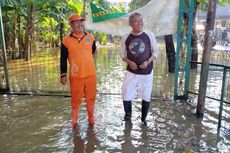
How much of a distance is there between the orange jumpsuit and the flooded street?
0.64 metres

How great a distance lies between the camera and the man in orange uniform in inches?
189

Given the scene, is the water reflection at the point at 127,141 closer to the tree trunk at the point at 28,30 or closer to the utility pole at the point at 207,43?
the utility pole at the point at 207,43

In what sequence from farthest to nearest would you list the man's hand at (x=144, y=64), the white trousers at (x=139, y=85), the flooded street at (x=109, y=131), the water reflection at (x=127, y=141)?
the white trousers at (x=139, y=85) < the man's hand at (x=144, y=64) < the flooded street at (x=109, y=131) < the water reflection at (x=127, y=141)

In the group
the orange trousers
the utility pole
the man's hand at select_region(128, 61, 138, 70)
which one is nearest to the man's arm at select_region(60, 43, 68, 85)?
the orange trousers

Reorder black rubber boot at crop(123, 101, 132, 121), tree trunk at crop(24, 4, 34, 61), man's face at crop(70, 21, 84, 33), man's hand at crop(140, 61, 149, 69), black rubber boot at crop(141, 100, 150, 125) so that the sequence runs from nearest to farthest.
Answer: man's face at crop(70, 21, 84, 33), man's hand at crop(140, 61, 149, 69), black rubber boot at crop(141, 100, 150, 125), black rubber boot at crop(123, 101, 132, 121), tree trunk at crop(24, 4, 34, 61)

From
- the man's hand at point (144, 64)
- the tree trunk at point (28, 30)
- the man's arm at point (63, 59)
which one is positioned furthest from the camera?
the tree trunk at point (28, 30)

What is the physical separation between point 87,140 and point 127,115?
44.3 inches

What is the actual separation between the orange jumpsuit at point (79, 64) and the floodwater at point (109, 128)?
25.8 inches

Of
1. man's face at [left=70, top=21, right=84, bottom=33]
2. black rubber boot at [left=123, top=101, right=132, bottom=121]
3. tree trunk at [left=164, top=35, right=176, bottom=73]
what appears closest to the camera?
man's face at [left=70, top=21, right=84, bottom=33]

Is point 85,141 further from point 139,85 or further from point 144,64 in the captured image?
point 144,64

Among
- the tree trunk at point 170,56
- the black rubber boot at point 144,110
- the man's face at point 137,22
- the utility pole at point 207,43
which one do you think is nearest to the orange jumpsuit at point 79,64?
the man's face at point 137,22

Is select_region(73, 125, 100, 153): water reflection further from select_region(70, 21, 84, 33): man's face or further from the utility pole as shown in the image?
the utility pole

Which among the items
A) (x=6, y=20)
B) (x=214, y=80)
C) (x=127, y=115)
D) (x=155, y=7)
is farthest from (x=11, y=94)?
(x=6, y=20)

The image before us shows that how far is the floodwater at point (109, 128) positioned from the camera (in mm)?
4422
